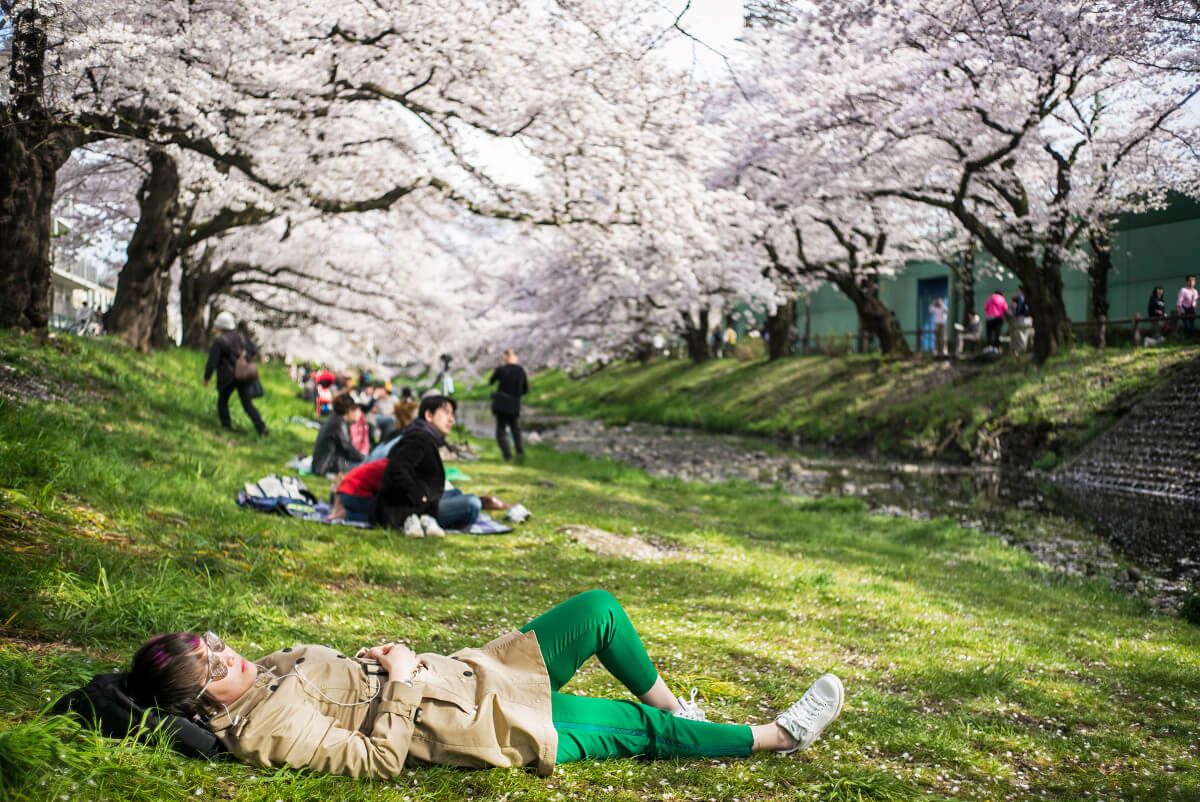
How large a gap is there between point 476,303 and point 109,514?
28.0 meters

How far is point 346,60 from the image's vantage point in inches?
506

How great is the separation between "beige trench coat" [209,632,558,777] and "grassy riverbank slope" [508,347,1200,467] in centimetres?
1807

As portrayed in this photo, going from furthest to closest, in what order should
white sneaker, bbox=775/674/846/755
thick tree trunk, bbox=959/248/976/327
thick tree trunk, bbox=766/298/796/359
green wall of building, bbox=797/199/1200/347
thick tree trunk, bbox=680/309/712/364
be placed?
thick tree trunk, bbox=680/309/712/364 < thick tree trunk, bbox=766/298/796/359 < thick tree trunk, bbox=959/248/976/327 < green wall of building, bbox=797/199/1200/347 < white sneaker, bbox=775/674/846/755

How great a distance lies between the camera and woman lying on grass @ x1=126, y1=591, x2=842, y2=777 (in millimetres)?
3502

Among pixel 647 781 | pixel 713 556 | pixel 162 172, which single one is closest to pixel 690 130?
pixel 713 556

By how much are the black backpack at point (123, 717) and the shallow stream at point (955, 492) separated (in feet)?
27.8

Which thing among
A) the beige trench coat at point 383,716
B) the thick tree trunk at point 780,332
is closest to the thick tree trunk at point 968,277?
the thick tree trunk at point 780,332

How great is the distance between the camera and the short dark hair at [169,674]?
3402mm

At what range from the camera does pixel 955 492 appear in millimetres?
16406

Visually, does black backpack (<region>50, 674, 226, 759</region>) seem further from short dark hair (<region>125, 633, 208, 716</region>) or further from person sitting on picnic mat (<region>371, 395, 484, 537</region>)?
person sitting on picnic mat (<region>371, 395, 484, 537</region>)

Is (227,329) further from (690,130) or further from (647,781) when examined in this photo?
(647,781)

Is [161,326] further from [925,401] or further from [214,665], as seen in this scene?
[214,665]

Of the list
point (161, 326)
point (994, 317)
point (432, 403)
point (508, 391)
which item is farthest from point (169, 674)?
point (994, 317)

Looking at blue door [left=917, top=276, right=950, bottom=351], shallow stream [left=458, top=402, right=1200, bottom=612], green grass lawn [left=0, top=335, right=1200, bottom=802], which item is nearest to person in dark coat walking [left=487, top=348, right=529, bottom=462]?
shallow stream [left=458, top=402, right=1200, bottom=612]
